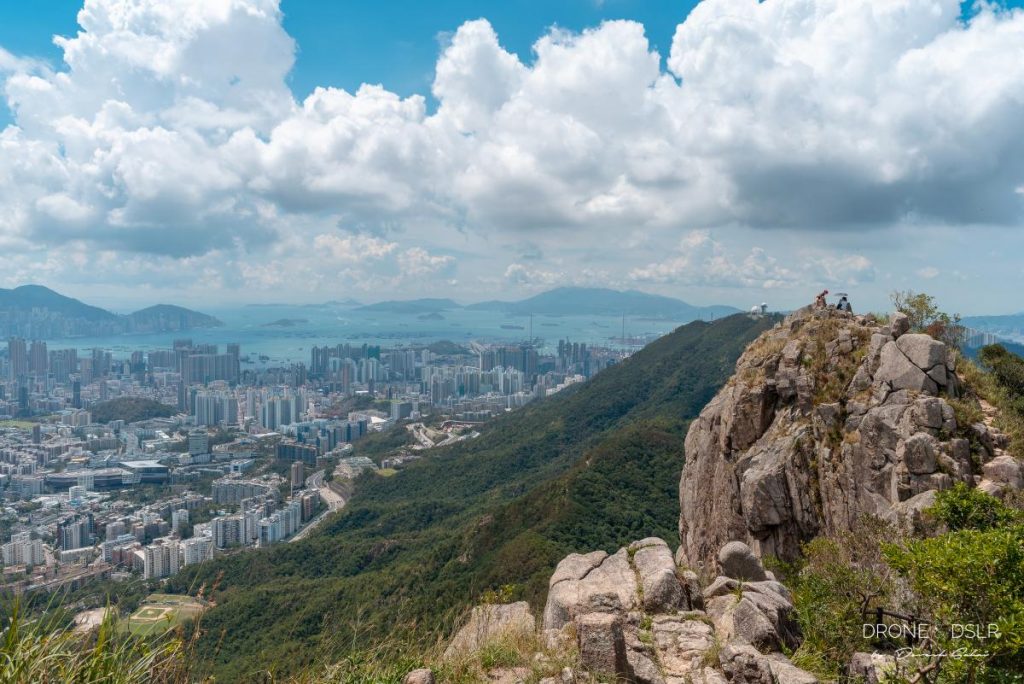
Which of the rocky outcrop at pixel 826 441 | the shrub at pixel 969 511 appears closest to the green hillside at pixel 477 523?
the shrub at pixel 969 511

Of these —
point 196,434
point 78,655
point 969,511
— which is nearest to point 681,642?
point 969,511

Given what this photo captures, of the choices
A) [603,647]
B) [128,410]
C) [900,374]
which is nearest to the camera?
[603,647]

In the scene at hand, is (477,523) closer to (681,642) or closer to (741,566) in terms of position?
(741,566)

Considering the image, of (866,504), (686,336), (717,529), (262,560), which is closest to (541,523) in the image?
(717,529)

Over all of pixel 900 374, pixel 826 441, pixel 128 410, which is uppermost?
pixel 900 374

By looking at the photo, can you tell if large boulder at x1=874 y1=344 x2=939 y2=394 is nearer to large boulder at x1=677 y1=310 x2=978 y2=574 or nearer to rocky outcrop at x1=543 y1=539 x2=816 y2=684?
large boulder at x1=677 y1=310 x2=978 y2=574

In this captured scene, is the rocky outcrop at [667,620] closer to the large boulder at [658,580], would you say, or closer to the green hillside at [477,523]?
the large boulder at [658,580]
